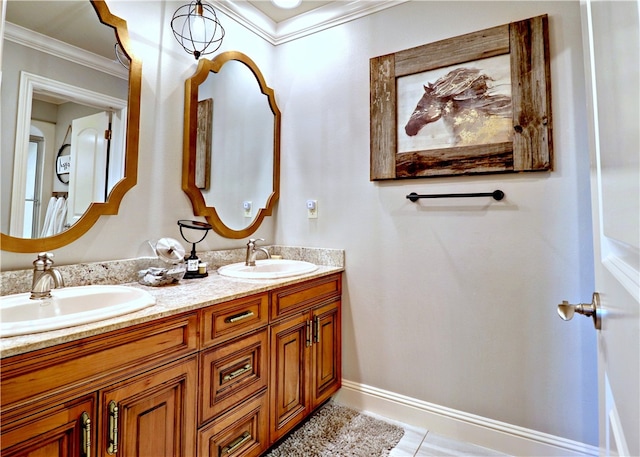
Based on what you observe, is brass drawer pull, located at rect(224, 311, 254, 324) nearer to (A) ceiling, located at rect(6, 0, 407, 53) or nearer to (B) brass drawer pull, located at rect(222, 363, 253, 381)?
(B) brass drawer pull, located at rect(222, 363, 253, 381)

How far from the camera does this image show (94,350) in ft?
2.89

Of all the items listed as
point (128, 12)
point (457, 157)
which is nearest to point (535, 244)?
point (457, 157)

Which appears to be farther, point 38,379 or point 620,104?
point 38,379

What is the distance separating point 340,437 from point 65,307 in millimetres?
1389

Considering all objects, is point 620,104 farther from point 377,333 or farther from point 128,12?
point 128,12

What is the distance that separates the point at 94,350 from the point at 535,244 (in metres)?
1.78

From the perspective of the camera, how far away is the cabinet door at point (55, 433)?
75cm

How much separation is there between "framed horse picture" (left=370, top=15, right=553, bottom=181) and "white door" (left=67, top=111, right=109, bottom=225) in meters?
1.37

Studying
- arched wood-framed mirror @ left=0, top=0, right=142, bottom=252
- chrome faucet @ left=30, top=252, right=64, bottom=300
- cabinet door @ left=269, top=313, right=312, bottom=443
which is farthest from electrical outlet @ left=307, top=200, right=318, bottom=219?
chrome faucet @ left=30, top=252, right=64, bottom=300

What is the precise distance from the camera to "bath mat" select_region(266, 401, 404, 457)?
1553 mm

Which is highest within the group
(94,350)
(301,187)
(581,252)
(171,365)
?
(301,187)

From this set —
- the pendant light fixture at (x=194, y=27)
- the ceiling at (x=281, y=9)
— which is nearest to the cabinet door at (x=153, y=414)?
the pendant light fixture at (x=194, y=27)

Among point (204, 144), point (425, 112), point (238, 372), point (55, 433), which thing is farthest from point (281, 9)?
point (55, 433)

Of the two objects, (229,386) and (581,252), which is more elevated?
(581,252)
